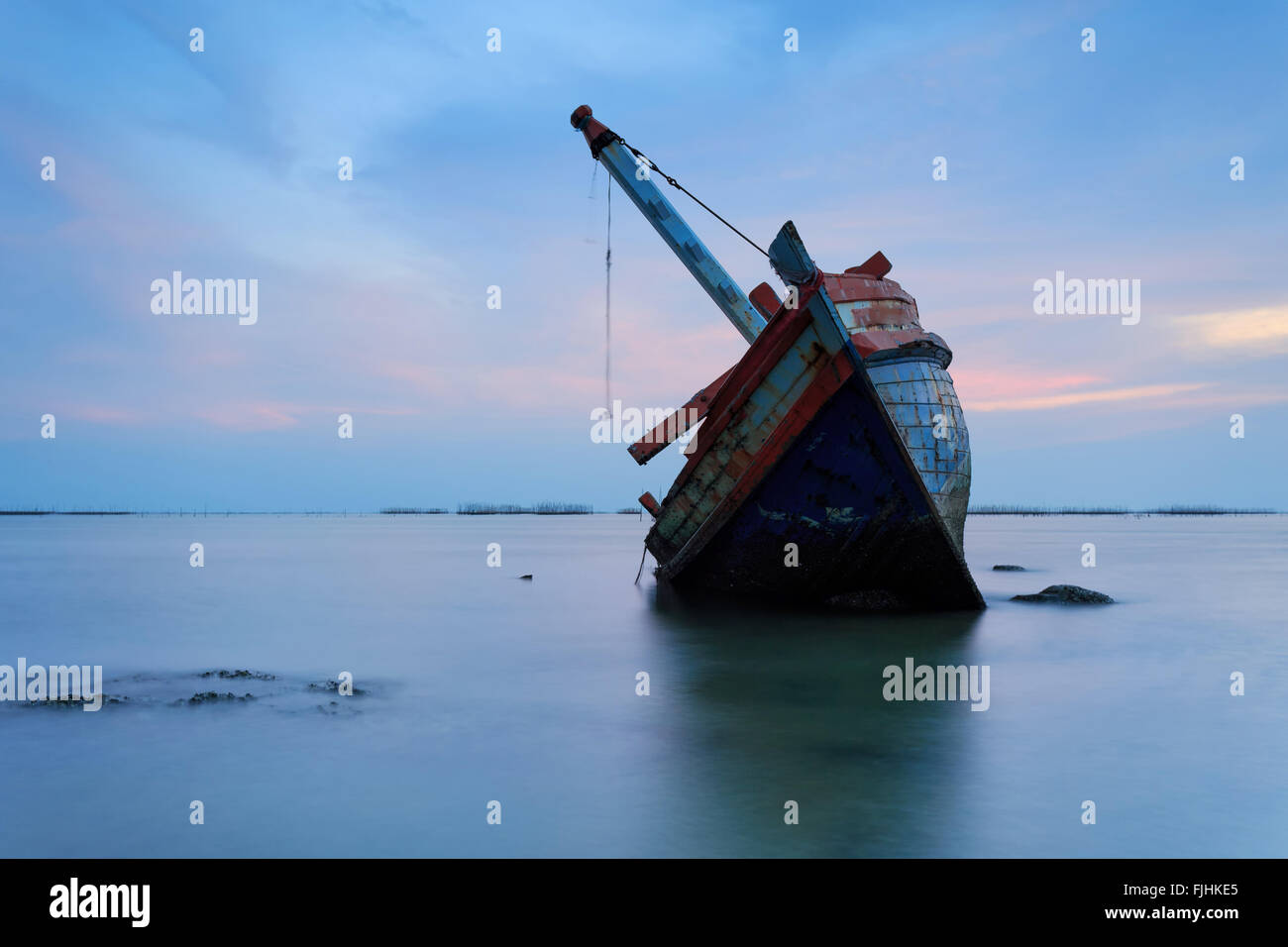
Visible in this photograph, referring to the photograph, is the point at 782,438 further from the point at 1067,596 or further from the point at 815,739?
the point at 1067,596

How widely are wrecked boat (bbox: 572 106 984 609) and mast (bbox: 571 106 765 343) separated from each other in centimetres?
533

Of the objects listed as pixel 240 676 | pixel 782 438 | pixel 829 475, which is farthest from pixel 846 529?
pixel 240 676

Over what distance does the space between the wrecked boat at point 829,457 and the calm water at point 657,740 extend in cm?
94

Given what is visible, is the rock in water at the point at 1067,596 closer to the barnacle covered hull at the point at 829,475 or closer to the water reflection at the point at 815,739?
the barnacle covered hull at the point at 829,475

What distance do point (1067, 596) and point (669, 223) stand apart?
12087 millimetres

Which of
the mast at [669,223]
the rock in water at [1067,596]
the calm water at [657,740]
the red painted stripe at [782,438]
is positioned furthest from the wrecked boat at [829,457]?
the mast at [669,223]

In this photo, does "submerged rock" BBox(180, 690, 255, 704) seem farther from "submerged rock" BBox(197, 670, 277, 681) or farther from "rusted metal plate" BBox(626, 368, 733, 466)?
"rusted metal plate" BBox(626, 368, 733, 466)

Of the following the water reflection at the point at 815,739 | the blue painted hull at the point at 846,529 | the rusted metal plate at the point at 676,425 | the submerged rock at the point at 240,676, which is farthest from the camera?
the rusted metal plate at the point at 676,425

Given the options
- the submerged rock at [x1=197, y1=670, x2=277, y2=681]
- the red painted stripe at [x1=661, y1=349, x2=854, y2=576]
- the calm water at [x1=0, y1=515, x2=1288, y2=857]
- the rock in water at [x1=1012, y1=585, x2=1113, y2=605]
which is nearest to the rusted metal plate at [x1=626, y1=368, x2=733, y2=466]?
the red painted stripe at [x1=661, y1=349, x2=854, y2=576]

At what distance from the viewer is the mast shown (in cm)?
2033

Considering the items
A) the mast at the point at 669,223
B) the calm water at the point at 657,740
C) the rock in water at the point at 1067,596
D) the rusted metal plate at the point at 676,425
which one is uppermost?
the mast at the point at 669,223

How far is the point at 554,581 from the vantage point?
26.4 m

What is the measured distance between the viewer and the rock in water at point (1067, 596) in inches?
705
